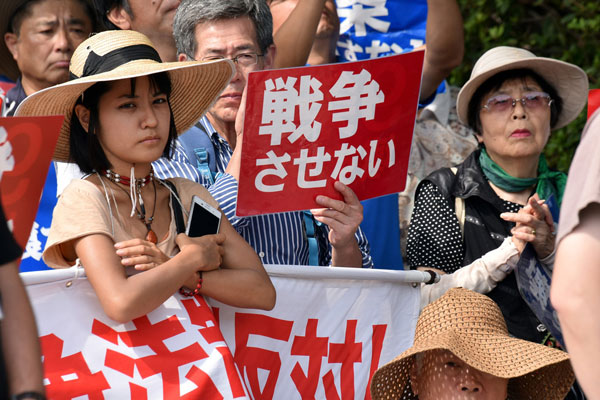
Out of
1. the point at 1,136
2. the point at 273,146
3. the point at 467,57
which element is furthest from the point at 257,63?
the point at 467,57

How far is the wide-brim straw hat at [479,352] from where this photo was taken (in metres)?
3.15

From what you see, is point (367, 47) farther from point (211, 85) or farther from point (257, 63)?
point (211, 85)

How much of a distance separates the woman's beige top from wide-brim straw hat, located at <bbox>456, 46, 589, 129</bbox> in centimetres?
194

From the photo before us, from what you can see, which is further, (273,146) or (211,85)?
(211,85)

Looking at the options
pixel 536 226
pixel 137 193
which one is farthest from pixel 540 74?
pixel 137 193

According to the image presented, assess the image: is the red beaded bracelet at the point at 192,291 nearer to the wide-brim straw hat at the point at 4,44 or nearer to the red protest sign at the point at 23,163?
the red protest sign at the point at 23,163

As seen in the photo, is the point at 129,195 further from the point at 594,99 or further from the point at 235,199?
the point at 594,99

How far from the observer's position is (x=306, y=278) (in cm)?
343

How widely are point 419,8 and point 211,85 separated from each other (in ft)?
7.46

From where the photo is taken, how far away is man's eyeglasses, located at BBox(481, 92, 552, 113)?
4438 millimetres

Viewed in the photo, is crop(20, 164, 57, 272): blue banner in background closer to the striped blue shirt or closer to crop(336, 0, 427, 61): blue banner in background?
the striped blue shirt

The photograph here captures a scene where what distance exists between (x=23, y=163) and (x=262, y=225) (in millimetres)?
1101

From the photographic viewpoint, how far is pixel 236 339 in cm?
Result: 322

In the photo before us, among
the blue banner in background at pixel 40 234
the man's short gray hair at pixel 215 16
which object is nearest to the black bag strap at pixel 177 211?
the blue banner in background at pixel 40 234
